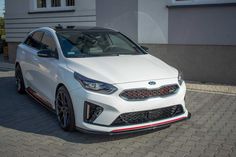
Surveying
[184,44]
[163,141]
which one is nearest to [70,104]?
[163,141]

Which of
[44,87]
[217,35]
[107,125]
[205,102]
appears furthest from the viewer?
[217,35]

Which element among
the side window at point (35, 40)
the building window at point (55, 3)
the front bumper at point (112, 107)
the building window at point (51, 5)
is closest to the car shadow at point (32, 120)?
the front bumper at point (112, 107)

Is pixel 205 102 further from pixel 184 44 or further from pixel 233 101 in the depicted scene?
pixel 184 44

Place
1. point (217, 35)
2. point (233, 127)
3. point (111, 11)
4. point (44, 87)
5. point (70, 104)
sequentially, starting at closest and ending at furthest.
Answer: point (70, 104), point (233, 127), point (44, 87), point (217, 35), point (111, 11)

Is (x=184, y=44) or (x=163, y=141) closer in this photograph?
(x=163, y=141)

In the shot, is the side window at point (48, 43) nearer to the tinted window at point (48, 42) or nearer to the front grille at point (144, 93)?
the tinted window at point (48, 42)

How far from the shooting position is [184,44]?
9.02 metres

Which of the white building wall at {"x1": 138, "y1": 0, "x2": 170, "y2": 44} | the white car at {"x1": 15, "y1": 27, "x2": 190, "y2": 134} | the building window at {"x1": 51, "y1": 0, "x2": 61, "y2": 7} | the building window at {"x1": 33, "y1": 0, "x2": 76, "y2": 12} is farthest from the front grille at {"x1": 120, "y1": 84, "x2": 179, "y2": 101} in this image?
the building window at {"x1": 51, "y1": 0, "x2": 61, "y2": 7}

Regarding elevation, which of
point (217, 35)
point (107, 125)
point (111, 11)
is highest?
point (111, 11)

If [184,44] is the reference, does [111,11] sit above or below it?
above

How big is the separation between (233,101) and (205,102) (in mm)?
584

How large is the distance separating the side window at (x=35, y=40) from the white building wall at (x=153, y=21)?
3.66 meters

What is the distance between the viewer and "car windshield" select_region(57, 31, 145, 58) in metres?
5.44

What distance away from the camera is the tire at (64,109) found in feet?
15.4
